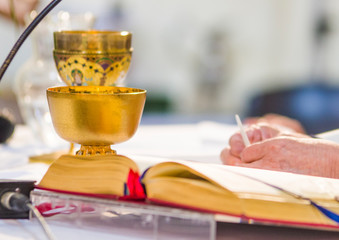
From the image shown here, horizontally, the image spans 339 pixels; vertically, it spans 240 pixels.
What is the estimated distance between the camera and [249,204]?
0.43m

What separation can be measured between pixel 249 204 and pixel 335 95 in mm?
1229

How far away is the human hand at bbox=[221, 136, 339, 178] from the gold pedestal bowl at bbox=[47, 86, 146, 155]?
147mm

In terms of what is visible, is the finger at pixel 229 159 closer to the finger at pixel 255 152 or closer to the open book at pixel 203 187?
the finger at pixel 255 152

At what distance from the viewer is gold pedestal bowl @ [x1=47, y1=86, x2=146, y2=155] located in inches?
21.1

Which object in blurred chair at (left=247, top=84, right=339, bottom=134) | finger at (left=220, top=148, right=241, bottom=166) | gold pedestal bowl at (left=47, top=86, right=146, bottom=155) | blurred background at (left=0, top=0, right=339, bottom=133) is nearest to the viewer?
gold pedestal bowl at (left=47, top=86, right=146, bottom=155)

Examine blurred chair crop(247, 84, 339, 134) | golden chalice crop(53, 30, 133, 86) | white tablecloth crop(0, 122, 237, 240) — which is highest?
golden chalice crop(53, 30, 133, 86)

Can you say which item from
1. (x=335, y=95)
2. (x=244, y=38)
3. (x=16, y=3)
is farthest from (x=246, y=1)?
(x=16, y=3)

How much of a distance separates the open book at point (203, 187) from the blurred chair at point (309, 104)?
1.02m

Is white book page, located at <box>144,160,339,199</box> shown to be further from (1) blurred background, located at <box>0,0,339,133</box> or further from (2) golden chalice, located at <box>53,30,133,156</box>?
(1) blurred background, located at <box>0,0,339,133</box>

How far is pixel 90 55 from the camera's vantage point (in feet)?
2.23

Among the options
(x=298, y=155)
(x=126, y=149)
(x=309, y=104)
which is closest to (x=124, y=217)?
(x=298, y=155)

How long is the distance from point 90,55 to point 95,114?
161 millimetres

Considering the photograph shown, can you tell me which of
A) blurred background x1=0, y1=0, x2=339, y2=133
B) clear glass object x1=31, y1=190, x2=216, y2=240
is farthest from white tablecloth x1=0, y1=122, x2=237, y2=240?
blurred background x1=0, y1=0, x2=339, y2=133

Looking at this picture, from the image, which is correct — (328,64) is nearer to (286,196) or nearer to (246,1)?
(246,1)
